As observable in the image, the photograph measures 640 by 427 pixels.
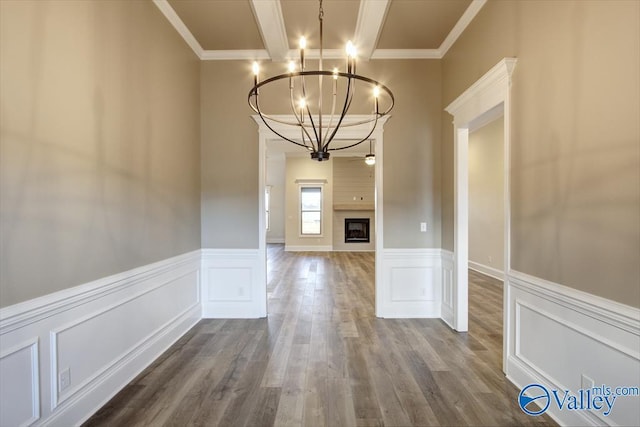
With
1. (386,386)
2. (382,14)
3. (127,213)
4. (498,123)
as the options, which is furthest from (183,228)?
(498,123)

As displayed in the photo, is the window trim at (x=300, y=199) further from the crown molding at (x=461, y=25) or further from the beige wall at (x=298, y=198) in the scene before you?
→ the crown molding at (x=461, y=25)

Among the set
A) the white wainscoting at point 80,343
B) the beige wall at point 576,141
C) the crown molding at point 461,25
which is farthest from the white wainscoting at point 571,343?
the white wainscoting at point 80,343

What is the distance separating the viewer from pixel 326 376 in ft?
8.30

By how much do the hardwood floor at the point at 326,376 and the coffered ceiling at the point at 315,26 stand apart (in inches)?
131

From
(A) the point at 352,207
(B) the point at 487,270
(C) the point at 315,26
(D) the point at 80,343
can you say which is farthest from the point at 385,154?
(A) the point at 352,207

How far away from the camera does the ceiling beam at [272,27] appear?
2.89m

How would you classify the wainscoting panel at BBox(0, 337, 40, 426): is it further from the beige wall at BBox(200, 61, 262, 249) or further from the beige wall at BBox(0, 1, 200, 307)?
the beige wall at BBox(200, 61, 262, 249)

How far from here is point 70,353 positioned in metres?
1.90

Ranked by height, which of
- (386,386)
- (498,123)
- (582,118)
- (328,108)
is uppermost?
(498,123)

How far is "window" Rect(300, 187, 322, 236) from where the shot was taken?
36.4 feet

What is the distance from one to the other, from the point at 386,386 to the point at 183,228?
2593 mm

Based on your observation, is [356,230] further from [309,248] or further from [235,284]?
[235,284]

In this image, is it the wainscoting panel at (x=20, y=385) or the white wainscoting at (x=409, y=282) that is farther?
the white wainscoting at (x=409, y=282)

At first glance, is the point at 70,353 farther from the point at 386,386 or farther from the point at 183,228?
the point at 386,386
